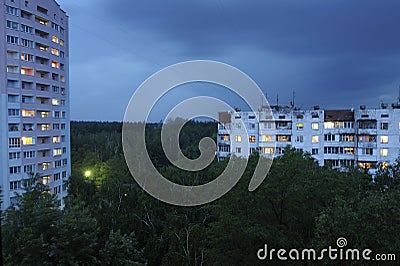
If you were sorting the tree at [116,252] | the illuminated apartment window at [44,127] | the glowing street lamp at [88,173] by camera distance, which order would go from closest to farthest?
the tree at [116,252] → the illuminated apartment window at [44,127] → the glowing street lamp at [88,173]

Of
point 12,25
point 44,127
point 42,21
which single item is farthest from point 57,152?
point 42,21

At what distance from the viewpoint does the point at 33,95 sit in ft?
39.3

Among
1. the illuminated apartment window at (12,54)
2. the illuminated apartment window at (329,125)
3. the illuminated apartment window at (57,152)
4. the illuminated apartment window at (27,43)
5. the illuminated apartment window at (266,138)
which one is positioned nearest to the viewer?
the illuminated apartment window at (12,54)

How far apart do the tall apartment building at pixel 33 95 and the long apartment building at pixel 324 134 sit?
22.1 ft

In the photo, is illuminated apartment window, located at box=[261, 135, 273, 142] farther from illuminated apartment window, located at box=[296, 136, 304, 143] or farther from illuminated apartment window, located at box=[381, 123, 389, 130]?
illuminated apartment window, located at box=[381, 123, 389, 130]

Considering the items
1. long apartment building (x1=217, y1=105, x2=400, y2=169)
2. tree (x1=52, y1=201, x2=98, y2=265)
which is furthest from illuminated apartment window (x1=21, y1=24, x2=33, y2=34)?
tree (x1=52, y1=201, x2=98, y2=265)

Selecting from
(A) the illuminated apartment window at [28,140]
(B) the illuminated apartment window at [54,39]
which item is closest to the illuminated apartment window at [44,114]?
(A) the illuminated apartment window at [28,140]

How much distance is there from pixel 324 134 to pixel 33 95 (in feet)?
35.4

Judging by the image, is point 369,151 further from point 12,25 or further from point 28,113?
point 12,25

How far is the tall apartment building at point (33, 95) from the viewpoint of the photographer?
430 inches

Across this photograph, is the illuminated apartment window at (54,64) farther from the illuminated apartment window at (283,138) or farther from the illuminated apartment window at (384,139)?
the illuminated apartment window at (384,139)

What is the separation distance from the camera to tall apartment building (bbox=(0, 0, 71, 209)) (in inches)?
430

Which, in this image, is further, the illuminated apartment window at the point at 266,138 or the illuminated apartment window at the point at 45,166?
the illuminated apartment window at the point at 266,138

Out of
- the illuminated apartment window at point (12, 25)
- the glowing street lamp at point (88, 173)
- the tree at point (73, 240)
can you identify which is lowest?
the glowing street lamp at point (88, 173)
